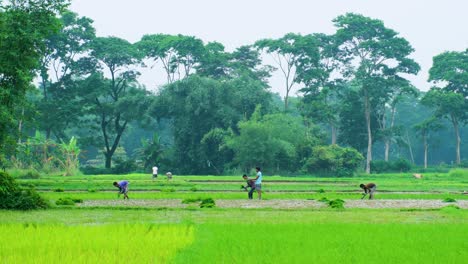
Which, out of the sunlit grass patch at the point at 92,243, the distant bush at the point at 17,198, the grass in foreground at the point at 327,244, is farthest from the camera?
the distant bush at the point at 17,198

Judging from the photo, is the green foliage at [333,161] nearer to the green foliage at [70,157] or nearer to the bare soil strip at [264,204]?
the green foliage at [70,157]

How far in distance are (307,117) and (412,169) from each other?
13646 millimetres

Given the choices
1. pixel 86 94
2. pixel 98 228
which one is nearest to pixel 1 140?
pixel 98 228

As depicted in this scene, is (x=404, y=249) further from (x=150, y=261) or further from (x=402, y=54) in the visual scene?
(x=402, y=54)

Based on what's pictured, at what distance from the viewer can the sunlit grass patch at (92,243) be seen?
12.5 meters

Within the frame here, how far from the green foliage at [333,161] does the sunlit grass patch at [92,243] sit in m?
47.5

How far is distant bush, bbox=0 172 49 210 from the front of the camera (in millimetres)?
24156

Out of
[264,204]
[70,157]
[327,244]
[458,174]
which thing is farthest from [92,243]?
[458,174]

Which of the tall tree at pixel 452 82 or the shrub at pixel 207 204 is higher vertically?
the tall tree at pixel 452 82

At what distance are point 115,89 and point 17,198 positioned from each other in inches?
2234

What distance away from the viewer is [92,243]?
1404 centimetres

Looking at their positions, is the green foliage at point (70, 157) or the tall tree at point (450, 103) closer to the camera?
the green foliage at point (70, 157)

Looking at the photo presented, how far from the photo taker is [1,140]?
110 feet

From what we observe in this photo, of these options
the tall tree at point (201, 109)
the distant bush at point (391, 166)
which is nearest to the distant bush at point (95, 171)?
the tall tree at point (201, 109)
